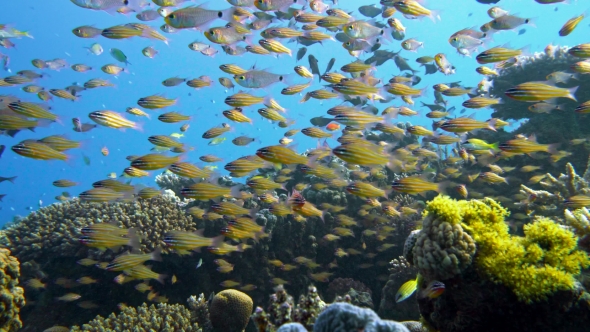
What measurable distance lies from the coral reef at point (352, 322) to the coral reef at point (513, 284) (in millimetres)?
1210

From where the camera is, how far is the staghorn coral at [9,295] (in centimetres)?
511

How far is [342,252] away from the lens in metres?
7.62

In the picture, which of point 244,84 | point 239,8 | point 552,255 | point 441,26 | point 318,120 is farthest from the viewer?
point 441,26

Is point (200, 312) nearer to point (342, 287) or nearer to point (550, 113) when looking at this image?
point (342, 287)

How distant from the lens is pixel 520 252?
297cm

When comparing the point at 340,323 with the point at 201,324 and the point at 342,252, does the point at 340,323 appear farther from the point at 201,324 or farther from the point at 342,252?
the point at 342,252

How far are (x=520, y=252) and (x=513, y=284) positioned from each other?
0.33 m

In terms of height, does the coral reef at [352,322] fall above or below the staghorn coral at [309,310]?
above

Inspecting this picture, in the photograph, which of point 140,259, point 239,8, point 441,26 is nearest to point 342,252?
point 140,259

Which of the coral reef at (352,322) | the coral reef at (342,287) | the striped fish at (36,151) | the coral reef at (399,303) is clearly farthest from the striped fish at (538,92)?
the striped fish at (36,151)

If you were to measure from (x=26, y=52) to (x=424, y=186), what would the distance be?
11830 centimetres

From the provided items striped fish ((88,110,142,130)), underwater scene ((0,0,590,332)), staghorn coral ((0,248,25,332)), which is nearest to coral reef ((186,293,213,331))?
underwater scene ((0,0,590,332))

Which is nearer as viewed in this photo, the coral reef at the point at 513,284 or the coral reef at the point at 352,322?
the coral reef at the point at 352,322

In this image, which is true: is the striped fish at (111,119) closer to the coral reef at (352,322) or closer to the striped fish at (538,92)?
the coral reef at (352,322)
